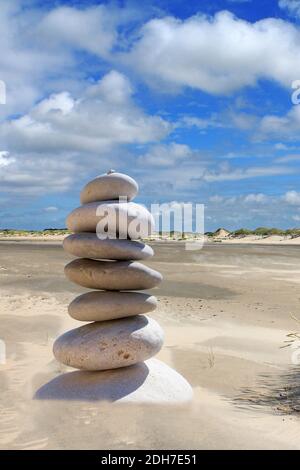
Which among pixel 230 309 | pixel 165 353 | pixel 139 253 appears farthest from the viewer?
pixel 230 309

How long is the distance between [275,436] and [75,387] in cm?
284

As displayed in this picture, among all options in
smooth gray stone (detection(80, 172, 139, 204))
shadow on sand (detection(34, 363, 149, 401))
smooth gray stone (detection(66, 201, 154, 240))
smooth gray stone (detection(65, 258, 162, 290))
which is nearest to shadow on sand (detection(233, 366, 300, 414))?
shadow on sand (detection(34, 363, 149, 401))

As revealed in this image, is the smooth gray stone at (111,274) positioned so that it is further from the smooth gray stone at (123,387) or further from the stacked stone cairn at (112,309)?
the smooth gray stone at (123,387)

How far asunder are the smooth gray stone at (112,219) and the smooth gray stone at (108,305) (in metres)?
0.91

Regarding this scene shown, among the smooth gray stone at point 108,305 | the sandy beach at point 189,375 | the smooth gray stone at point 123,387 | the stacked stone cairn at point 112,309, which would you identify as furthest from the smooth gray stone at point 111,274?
the sandy beach at point 189,375

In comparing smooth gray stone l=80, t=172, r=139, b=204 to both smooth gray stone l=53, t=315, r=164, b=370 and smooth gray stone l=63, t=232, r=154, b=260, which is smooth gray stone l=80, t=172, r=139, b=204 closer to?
smooth gray stone l=63, t=232, r=154, b=260

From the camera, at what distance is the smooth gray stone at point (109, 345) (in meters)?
7.41

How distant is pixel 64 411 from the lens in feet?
21.9

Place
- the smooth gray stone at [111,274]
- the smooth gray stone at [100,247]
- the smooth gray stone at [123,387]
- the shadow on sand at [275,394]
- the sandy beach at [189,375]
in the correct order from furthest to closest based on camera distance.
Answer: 1. the smooth gray stone at [111,274]
2. the smooth gray stone at [100,247]
3. the shadow on sand at [275,394]
4. the smooth gray stone at [123,387]
5. the sandy beach at [189,375]

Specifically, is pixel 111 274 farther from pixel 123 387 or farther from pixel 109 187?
pixel 123 387

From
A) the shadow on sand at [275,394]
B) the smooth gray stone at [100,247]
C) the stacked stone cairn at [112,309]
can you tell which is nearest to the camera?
the shadow on sand at [275,394]

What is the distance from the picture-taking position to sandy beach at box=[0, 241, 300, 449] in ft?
19.4

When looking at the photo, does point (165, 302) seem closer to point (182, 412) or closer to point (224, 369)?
point (224, 369)
